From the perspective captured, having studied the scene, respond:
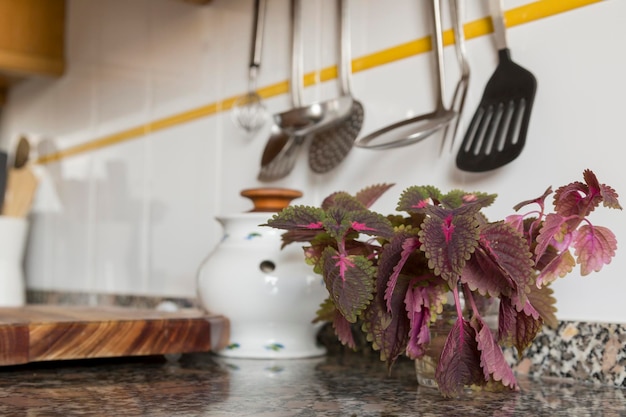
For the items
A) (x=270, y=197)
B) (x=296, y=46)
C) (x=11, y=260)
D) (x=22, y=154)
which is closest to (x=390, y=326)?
(x=270, y=197)

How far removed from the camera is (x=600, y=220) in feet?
2.65

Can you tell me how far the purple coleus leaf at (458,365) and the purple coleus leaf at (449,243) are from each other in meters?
0.06

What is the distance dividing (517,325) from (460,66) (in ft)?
1.28

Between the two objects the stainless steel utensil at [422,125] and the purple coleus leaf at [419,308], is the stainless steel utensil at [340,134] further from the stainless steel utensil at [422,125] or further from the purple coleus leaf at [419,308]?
the purple coleus leaf at [419,308]

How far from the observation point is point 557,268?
0.67 meters

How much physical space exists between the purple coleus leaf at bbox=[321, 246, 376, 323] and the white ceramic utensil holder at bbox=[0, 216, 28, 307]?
1.28 m

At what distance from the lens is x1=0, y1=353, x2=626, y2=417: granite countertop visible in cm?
65

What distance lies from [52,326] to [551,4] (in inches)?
24.4

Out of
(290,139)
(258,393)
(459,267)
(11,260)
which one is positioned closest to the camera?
(459,267)

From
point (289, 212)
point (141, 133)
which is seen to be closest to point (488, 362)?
point (289, 212)

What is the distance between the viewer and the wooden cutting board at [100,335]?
81 cm

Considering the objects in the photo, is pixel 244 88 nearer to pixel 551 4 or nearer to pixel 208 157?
pixel 208 157

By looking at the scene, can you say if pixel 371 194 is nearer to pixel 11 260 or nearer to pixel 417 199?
pixel 417 199

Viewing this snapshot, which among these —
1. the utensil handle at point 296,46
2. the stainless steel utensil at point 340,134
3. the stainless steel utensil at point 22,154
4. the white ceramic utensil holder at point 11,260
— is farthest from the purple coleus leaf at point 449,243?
the stainless steel utensil at point 22,154
